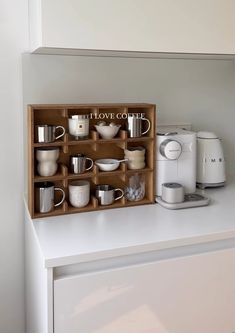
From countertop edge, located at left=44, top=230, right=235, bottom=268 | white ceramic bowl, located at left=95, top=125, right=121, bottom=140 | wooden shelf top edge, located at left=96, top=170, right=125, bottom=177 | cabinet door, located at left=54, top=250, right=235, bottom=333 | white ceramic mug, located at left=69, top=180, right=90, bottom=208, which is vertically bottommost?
cabinet door, located at left=54, top=250, right=235, bottom=333

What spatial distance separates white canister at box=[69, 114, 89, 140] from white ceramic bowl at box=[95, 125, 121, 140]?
48mm

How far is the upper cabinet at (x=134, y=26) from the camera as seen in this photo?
1.21 m

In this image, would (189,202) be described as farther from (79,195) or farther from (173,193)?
(79,195)

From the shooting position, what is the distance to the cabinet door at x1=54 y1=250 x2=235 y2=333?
113 centimetres

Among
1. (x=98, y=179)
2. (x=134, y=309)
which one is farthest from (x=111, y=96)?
(x=134, y=309)

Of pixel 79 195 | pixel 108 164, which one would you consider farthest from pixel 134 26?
pixel 79 195

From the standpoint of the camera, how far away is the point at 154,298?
1.21 metres

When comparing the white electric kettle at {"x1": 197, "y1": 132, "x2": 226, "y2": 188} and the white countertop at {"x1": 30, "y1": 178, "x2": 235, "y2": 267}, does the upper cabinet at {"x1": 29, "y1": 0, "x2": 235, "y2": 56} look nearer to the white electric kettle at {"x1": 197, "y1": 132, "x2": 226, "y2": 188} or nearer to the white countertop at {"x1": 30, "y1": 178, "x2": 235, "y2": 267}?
the white electric kettle at {"x1": 197, "y1": 132, "x2": 226, "y2": 188}

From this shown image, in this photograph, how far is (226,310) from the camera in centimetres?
133

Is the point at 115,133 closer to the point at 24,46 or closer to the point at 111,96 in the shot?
the point at 111,96

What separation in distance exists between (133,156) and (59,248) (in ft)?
1.74

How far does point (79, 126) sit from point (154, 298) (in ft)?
2.09

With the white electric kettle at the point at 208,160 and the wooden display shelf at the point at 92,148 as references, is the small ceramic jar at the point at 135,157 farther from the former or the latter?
the white electric kettle at the point at 208,160

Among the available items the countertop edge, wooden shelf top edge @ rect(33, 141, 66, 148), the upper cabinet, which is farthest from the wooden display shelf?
the countertop edge
